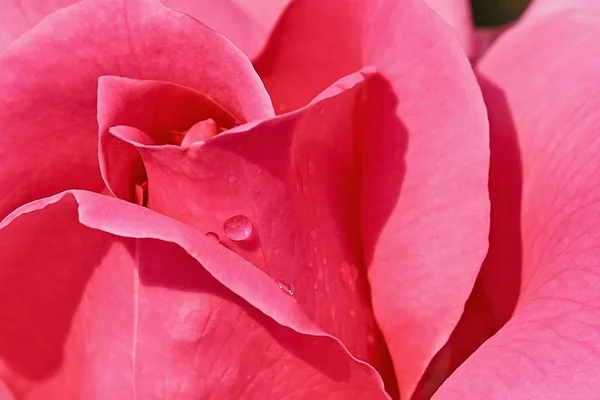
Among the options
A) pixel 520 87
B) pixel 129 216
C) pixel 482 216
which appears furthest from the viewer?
pixel 520 87

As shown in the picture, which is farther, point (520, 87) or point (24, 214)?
point (520, 87)

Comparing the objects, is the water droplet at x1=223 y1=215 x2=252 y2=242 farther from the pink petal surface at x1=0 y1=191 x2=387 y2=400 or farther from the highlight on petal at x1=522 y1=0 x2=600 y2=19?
the highlight on petal at x1=522 y1=0 x2=600 y2=19

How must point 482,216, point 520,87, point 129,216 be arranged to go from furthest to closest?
1. point 520,87
2. point 482,216
3. point 129,216

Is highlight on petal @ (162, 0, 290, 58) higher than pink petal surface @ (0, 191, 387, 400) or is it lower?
higher

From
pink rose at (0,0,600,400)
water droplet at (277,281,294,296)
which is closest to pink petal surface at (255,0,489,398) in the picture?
pink rose at (0,0,600,400)

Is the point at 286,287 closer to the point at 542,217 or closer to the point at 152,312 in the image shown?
the point at 152,312

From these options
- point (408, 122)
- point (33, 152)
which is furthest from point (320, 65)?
point (33, 152)

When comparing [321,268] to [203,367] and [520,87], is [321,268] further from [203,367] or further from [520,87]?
[520,87]

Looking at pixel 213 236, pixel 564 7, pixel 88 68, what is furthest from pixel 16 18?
pixel 564 7
